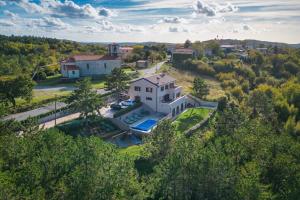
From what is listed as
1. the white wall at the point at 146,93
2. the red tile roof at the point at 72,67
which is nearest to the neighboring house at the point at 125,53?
the red tile roof at the point at 72,67

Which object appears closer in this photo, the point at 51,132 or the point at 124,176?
the point at 124,176

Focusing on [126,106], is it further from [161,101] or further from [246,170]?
[246,170]

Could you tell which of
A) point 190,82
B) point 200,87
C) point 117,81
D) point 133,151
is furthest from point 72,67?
point 133,151

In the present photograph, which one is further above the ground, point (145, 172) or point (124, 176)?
point (124, 176)

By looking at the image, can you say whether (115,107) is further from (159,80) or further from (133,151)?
(133,151)

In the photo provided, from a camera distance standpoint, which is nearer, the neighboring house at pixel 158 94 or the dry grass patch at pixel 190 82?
the neighboring house at pixel 158 94

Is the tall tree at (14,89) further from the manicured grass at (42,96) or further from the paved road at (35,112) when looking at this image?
the paved road at (35,112)

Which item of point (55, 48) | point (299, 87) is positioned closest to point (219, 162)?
point (299, 87)
